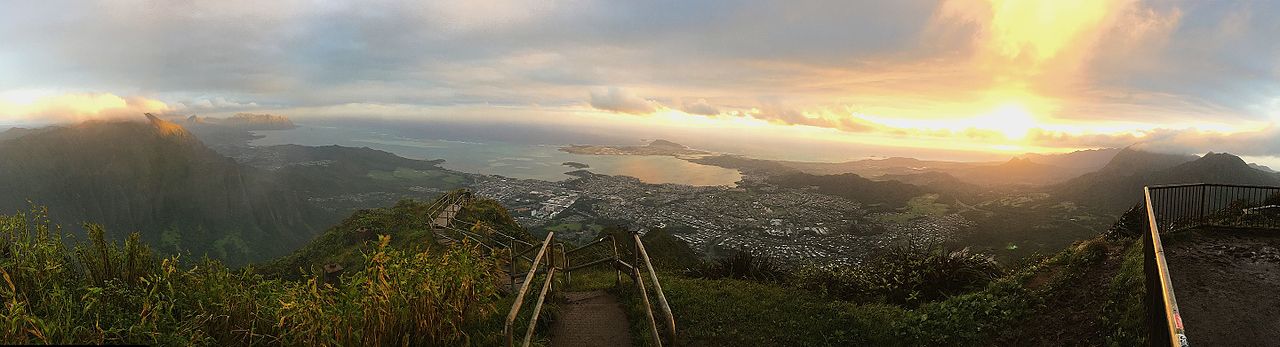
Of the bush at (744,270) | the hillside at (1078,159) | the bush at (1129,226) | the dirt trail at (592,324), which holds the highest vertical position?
the hillside at (1078,159)

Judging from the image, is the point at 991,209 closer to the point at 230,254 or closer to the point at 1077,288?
the point at 1077,288

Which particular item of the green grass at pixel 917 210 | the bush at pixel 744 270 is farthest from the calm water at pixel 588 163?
the bush at pixel 744 270

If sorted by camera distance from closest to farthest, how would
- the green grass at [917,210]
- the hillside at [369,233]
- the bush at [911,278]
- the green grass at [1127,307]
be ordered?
the green grass at [1127,307]
the bush at [911,278]
the hillside at [369,233]
the green grass at [917,210]

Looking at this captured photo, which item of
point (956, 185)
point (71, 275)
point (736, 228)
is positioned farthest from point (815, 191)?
point (71, 275)

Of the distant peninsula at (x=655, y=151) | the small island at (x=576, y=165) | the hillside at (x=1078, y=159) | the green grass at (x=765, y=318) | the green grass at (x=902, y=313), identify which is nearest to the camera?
the green grass at (x=902, y=313)

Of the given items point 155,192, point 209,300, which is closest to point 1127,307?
Result: point 209,300

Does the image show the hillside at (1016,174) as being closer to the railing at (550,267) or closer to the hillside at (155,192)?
the railing at (550,267)

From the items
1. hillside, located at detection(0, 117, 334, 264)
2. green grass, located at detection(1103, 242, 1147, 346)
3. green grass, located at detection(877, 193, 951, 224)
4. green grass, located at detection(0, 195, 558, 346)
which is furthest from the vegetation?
hillside, located at detection(0, 117, 334, 264)
